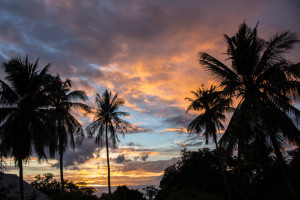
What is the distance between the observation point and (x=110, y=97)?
26250 millimetres

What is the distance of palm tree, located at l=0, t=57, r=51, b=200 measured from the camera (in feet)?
45.8

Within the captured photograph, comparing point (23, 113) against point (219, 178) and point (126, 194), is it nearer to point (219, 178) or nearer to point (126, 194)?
point (219, 178)

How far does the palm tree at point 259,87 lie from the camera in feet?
33.1

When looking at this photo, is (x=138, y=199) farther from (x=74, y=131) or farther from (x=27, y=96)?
(x=27, y=96)

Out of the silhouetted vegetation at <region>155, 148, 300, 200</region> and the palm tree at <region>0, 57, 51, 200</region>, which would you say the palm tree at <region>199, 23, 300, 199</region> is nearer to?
the palm tree at <region>0, 57, 51, 200</region>

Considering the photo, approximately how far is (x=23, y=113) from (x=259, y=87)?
14726mm

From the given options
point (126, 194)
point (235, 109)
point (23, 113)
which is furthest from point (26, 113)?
point (126, 194)

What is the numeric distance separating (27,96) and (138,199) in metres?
58.6

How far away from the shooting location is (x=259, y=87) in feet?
37.3

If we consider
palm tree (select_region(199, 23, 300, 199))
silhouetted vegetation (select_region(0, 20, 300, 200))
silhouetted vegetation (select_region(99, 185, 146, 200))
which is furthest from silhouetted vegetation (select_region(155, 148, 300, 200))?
silhouetted vegetation (select_region(99, 185, 146, 200))

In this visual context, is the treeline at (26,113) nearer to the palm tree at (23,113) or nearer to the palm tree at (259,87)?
the palm tree at (23,113)

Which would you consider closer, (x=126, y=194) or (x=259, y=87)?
(x=259, y=87)

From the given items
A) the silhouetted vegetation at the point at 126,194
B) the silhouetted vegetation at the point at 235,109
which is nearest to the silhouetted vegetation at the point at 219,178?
the silhouetted vegetation at the point at 235,109

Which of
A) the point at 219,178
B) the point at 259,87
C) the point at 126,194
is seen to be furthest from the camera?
the point at 126,194
